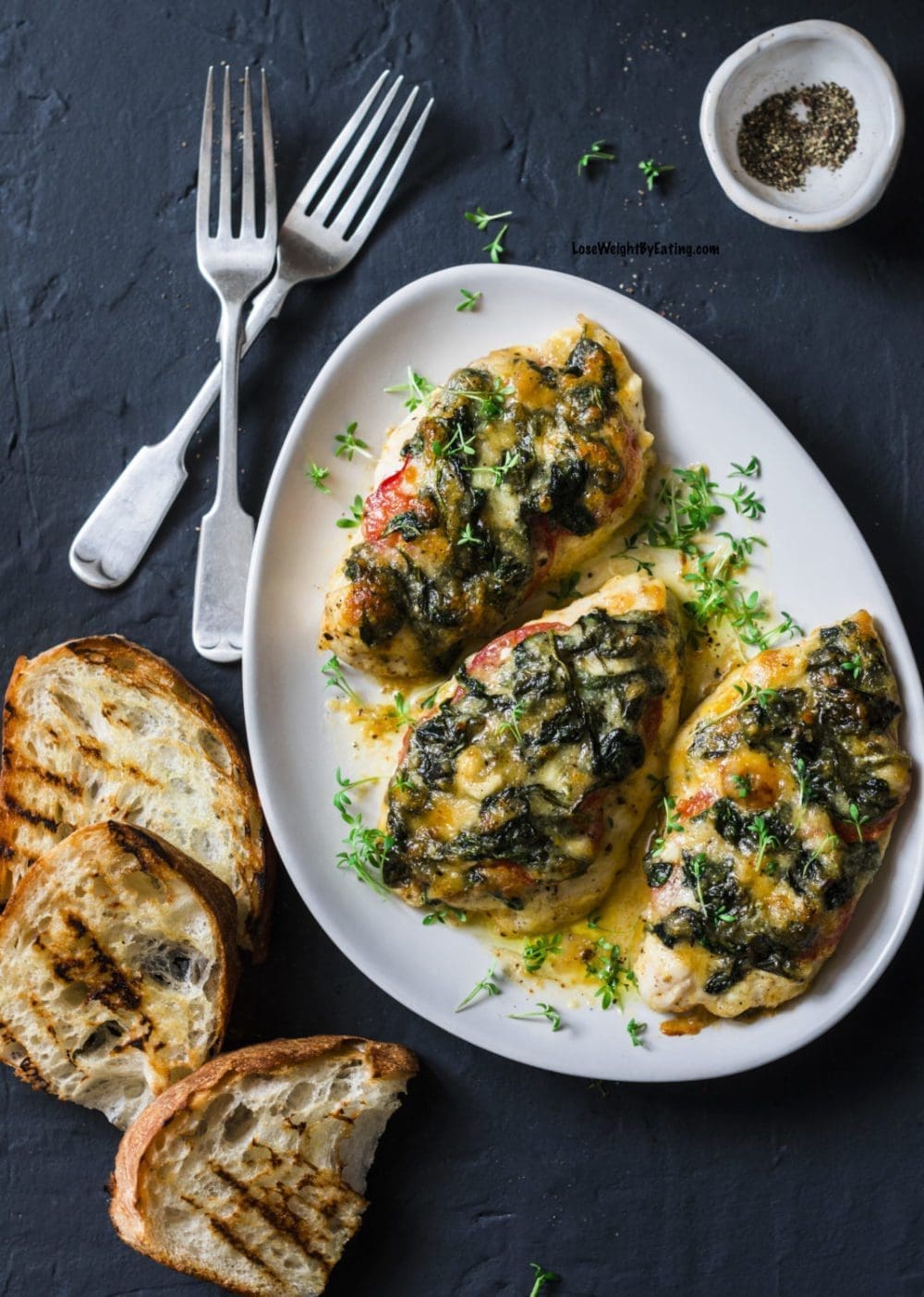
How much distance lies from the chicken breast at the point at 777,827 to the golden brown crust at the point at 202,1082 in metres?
1.00

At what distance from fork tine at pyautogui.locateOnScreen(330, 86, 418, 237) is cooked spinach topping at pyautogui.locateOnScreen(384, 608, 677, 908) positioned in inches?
67.2

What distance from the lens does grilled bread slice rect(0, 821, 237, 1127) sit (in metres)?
4.23

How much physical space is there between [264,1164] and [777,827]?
2132 mm

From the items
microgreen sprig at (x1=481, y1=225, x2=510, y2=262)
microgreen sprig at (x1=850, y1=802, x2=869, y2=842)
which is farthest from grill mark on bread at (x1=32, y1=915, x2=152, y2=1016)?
microgreen sprig at (x1=481, y1=225, x2=510, y2=262)

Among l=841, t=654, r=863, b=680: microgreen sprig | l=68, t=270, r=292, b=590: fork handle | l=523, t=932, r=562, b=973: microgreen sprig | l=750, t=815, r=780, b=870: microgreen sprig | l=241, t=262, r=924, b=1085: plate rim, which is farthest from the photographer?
l=68, t=270, r=292, b=590: fork handle

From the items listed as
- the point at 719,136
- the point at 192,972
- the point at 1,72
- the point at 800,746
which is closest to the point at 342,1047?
the point at 192,972

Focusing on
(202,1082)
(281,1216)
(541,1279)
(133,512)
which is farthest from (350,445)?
(541,1279)

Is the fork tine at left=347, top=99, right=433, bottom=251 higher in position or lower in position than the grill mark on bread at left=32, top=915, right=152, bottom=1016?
higher

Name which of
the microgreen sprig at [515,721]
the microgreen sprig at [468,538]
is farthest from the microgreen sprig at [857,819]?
the microgreen sprig at [468,538]

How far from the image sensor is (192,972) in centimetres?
435

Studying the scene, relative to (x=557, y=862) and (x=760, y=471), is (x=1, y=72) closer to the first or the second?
(x=760, y=471)

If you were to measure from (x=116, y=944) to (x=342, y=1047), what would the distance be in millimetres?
879

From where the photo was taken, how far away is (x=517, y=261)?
14.9ft

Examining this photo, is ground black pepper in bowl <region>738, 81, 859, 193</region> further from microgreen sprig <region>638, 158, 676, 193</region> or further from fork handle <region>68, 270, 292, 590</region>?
fork handle <region>68, 270, 292, 590</region>
